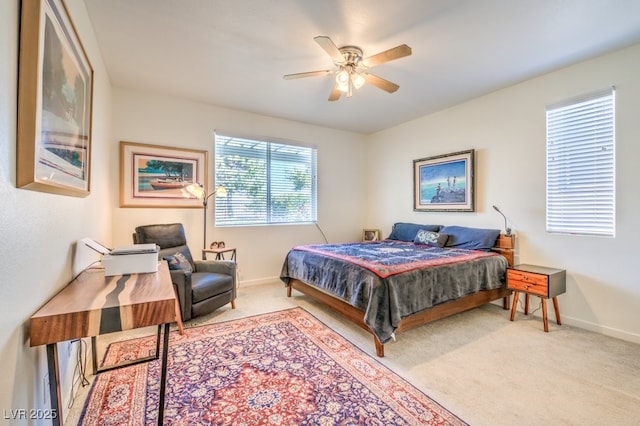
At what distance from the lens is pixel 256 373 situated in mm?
2076

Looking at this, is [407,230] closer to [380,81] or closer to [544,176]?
[544,176]

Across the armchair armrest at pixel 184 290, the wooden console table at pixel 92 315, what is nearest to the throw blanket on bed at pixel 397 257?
the armchair armrest at pixel 184 290

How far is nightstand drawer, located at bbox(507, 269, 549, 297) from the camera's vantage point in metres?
2.81

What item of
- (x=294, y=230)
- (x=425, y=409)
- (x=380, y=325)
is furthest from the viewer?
(x=294, y=230)

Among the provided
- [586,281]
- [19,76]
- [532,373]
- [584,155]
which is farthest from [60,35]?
[586,281]

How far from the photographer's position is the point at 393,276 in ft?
7.99

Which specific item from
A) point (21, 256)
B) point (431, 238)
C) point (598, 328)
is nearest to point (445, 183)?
point (431, 238)

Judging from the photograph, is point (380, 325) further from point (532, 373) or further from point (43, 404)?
point (43, 404)

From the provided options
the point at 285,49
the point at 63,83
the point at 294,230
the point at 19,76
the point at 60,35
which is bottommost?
the point at 294,230

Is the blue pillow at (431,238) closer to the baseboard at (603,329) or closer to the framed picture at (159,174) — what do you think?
the baseboard at (603,329)

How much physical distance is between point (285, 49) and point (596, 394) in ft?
11.8

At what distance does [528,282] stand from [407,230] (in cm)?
182

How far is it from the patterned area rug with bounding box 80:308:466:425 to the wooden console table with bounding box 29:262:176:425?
538mm

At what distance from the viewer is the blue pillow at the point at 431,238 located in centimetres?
389
